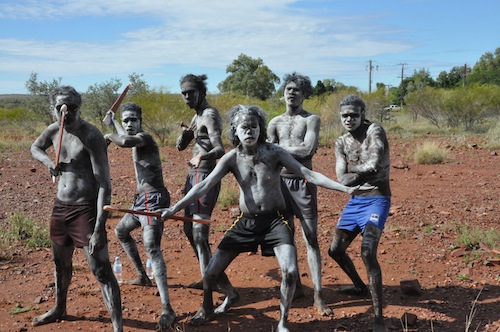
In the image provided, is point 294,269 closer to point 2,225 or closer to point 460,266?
point 460,266

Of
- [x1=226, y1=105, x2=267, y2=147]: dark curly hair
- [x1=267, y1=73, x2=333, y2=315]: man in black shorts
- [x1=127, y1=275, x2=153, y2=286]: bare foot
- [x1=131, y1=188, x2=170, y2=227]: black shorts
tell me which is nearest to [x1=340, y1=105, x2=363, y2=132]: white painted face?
[x1=267, y1=73, x2=333, y2=315]: man in black shorts

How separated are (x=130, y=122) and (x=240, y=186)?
1.22 meters

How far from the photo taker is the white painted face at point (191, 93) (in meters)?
4.77

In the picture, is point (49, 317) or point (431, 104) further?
point (431, 104)

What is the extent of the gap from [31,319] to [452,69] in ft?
200

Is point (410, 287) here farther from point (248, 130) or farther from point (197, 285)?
point (248, 130)

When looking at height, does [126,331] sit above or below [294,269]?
below

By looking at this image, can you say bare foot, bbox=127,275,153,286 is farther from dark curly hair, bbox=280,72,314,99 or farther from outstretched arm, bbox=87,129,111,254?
dark curly hair, bbox=280,72,314,99

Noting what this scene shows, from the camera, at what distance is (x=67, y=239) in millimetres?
3951

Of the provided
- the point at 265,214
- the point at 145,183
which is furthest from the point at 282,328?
the point at 145,183

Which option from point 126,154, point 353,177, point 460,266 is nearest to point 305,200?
point 353,177

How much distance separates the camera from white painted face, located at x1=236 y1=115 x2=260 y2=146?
385 centimetres

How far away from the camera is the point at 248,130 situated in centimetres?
386

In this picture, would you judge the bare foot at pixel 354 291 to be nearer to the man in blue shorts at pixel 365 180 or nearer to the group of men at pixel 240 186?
the group of men at pixel 240 186
